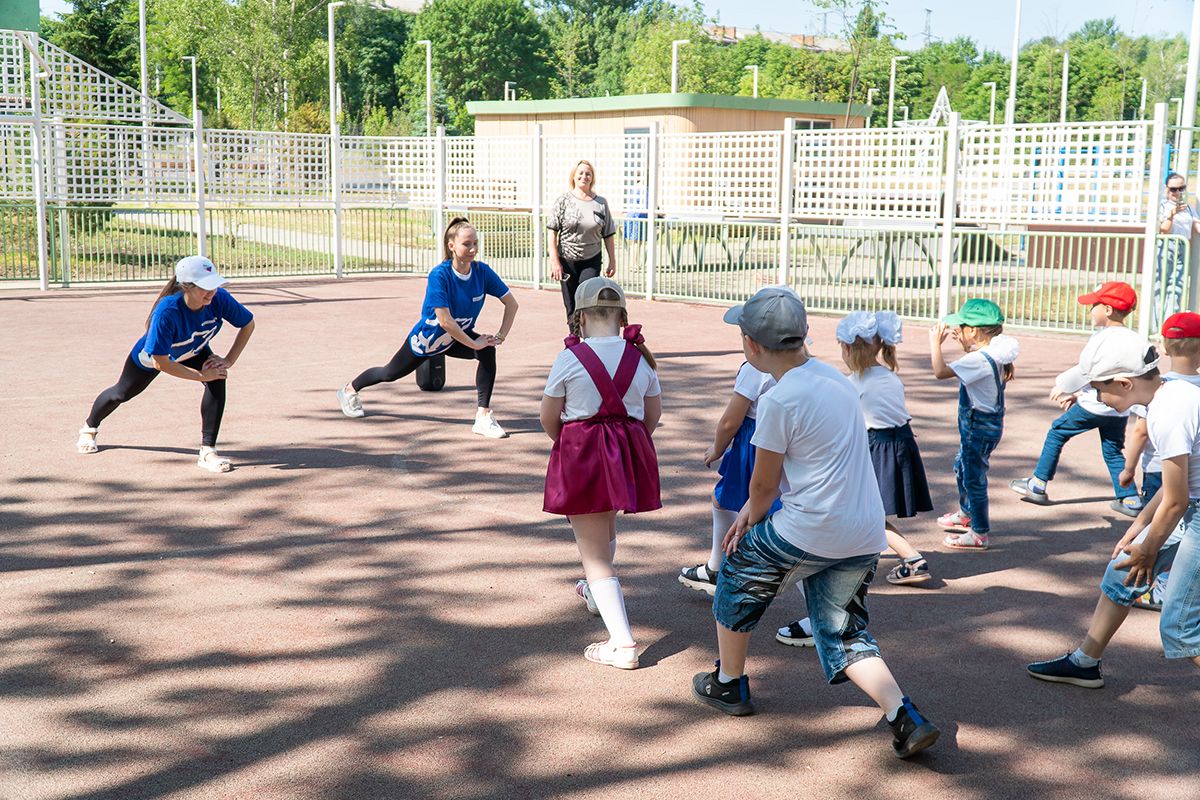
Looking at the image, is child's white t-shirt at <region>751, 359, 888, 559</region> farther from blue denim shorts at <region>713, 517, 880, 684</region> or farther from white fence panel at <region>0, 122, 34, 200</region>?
white fence panel at <region>0, 122, 34, 200</region>

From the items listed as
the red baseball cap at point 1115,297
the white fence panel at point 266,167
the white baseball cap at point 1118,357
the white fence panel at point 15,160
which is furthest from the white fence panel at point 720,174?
the white baseball cap at point 1118,357

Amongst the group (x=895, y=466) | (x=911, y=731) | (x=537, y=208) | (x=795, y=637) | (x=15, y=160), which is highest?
(x=15, y=160)

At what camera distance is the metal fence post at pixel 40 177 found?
18.2 meters

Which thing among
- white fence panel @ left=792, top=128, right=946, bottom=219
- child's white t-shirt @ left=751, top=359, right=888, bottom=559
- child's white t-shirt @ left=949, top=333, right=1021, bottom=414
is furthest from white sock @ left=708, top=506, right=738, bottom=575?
white fence panel @ left=792, top=128, right=946, bottom=219

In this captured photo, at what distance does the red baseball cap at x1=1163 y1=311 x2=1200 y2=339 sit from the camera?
461cm

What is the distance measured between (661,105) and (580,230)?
860 inches

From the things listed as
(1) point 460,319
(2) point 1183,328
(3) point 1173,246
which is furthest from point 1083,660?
(3) point 1173,246

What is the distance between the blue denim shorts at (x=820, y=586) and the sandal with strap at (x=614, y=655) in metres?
0.75

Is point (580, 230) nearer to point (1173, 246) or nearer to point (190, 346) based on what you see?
point (190, 346)

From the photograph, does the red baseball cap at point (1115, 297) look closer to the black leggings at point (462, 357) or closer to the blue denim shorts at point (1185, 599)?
the blue denim shorts at point (1185, 599)

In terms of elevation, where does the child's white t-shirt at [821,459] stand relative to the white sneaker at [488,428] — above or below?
above

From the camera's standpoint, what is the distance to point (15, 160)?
18.7m

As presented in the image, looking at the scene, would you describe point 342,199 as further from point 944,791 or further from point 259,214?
point 944,791

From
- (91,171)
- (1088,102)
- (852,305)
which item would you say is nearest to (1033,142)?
(852,305)
